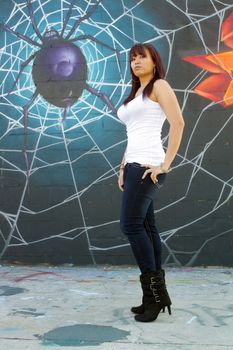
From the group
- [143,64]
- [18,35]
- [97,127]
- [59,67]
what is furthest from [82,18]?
[143,64]

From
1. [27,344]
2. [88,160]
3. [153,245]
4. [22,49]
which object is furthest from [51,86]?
[27,344]

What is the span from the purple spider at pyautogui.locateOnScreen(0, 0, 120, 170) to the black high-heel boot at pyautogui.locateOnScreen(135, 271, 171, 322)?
194 cm

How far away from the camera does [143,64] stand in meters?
3.40

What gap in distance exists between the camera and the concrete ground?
3.04 m

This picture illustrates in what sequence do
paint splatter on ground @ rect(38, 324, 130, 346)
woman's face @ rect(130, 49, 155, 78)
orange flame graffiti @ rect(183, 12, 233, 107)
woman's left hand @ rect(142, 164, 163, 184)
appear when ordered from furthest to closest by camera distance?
orange flame graffiti @ rect(183, 12, 233, 107) < woman's face @ rect(130, 49, 155, 78) < woman's left hand @ rect(142, 164, 163, 184) < paint splatter on ground @ rect(38, 324, 130, 346)

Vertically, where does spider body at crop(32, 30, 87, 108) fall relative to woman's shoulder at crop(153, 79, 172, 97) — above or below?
above

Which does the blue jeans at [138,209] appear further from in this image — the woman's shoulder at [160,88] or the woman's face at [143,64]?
the woman's face at [143,64]

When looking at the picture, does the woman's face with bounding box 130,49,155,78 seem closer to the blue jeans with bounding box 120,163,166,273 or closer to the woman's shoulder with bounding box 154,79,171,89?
the woman's shoulder with bounding box 154,79,171,89

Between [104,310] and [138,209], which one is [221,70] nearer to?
[138,209]

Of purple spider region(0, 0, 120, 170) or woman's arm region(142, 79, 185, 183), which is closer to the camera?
woman's arm region(142, 79, 185, 183)

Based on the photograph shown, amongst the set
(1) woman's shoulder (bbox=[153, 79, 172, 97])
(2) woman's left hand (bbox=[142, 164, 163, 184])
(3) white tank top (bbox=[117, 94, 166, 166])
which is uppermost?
(1) woman's shoulder (bbox=[153, 79, 172, 97])

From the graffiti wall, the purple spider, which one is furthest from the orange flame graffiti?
the purple spider

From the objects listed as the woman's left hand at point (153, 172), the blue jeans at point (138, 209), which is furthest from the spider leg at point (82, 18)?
the woman's left hand at point (153, 172)

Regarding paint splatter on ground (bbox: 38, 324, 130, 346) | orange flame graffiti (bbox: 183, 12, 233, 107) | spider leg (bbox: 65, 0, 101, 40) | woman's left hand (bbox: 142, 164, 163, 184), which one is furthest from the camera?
spider leg (bbox: 65, 0, 101, 40)
